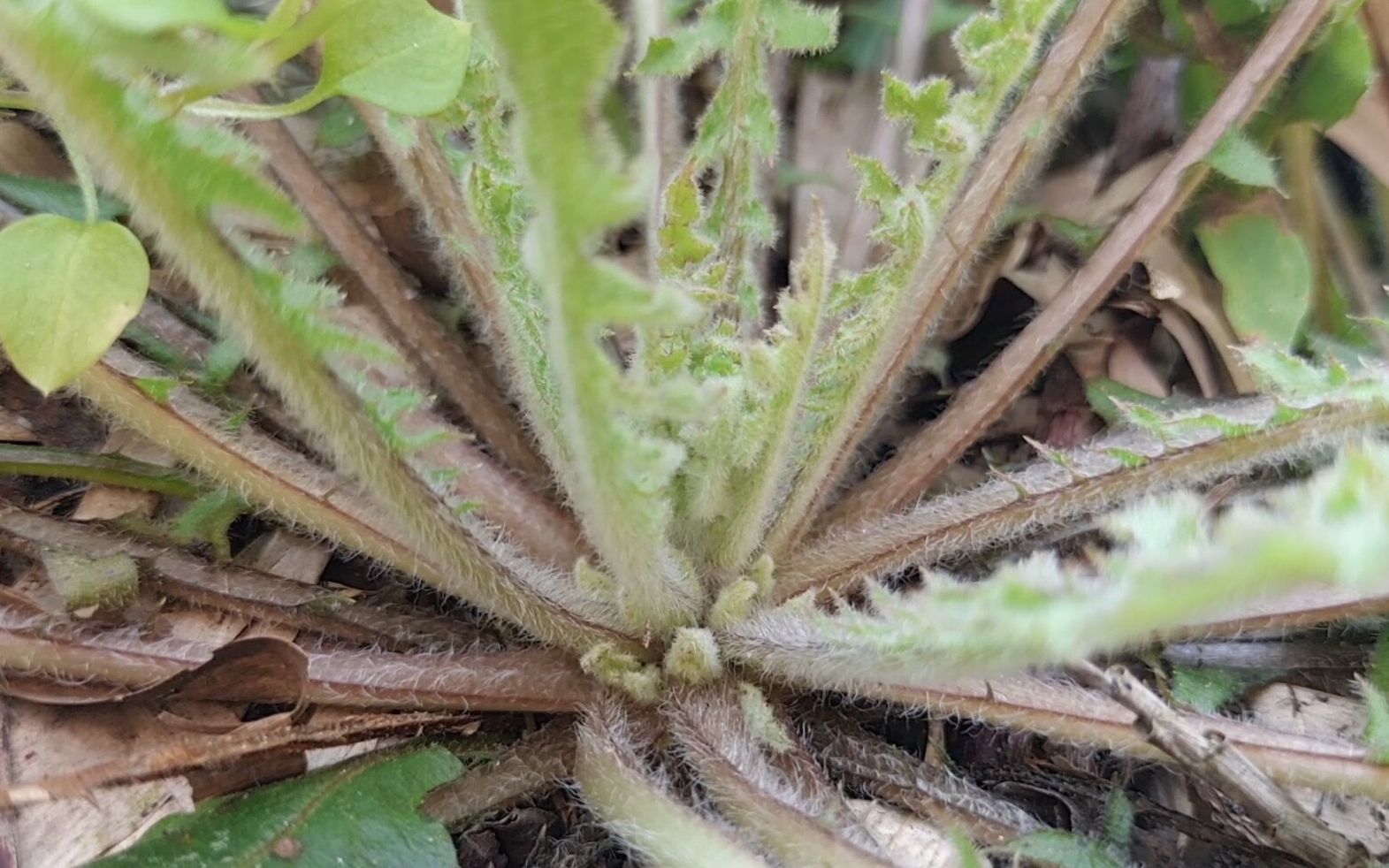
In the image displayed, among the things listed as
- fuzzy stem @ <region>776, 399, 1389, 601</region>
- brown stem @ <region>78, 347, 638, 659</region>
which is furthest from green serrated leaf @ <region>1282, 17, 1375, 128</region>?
brown stem @ <region>78, 347, 638, 659</region>

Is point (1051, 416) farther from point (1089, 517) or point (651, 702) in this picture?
point (651, 702)

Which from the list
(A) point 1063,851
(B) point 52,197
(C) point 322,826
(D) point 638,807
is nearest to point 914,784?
(A) point 1063,851

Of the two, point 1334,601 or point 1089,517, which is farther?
point 1089,517

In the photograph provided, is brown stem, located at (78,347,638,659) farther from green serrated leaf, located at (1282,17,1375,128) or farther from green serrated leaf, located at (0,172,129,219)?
green serrated leaf, located at (1282,17,1375,128)

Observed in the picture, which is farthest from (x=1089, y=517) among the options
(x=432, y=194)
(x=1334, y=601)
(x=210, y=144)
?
(x=210, y=144)

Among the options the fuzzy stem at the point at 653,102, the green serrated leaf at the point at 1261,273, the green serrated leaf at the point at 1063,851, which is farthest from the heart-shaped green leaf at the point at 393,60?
the green serrated leaf at the point at 1261,273

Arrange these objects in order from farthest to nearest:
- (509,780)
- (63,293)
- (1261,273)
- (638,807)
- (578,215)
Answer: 1. (1261,273)
2. (509,780)
3. (638,807)
4. (63,293)
5. (578,215)

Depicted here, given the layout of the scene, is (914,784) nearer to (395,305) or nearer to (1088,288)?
(1088,288)
